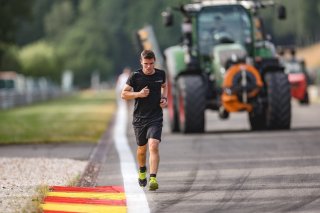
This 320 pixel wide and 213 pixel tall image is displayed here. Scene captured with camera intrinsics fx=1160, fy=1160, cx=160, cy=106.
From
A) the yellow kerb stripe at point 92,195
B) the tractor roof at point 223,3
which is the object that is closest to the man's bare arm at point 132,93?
the yellow kerb stripe at point 92,195

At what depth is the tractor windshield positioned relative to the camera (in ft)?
81.6

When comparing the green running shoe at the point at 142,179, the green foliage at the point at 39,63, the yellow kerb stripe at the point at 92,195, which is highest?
the yellow kerb stripe at the point at 92,195

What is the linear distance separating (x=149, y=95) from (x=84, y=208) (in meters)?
2.61

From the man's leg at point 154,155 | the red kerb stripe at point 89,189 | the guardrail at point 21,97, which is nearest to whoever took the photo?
the red kerb stripe at point 89,189

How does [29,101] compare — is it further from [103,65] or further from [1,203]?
[103,65]

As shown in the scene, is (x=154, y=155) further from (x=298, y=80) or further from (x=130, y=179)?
(x=298, y=80)

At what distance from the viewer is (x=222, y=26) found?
24.9 m

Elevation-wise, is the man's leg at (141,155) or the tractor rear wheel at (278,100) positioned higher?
the man's leg at (141,155)

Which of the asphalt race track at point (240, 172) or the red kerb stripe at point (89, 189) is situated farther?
the red kerb stripe at point (89, 189)

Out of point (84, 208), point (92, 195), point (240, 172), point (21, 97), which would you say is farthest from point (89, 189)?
point (21, 97)

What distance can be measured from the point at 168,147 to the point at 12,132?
8.17m

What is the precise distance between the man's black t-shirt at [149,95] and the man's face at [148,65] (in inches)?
3.3

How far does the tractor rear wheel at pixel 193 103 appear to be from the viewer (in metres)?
23.5

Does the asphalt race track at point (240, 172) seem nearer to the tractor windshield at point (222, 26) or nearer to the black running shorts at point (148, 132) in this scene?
the black running shorts at point (148, 132)
